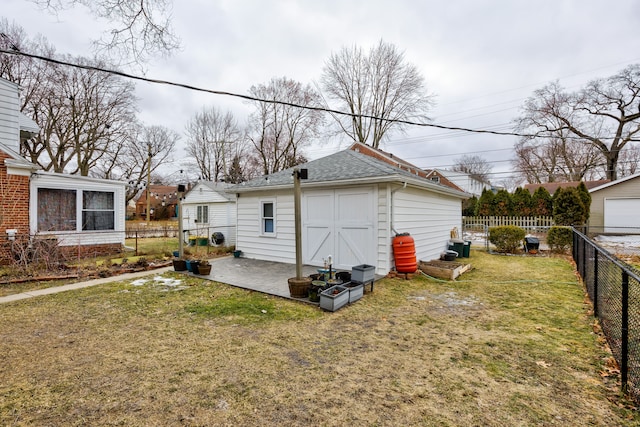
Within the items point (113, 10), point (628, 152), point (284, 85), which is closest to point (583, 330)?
point (113, 10)

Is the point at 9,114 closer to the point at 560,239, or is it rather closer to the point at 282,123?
the point at 560,239

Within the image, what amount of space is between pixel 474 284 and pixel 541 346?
131 inches

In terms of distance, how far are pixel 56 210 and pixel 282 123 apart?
1946 cm

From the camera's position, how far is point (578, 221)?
16109mm

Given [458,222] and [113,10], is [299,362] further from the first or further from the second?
[458,222]

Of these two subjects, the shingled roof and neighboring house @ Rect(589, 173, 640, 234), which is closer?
the shingled roof

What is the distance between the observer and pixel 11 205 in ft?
27.2

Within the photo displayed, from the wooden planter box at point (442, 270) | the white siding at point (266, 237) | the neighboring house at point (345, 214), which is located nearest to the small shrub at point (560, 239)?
the neighboring house at point (345, 214)

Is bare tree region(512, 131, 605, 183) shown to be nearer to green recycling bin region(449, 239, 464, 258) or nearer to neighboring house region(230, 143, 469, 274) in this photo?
green recycling bin region(449, 239, 464, 258)

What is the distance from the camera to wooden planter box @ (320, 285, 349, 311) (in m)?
4.86

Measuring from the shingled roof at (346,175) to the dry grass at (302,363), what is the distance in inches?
117

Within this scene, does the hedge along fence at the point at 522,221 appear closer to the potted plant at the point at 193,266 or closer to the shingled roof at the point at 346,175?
the shingled roof at the point at 346,175

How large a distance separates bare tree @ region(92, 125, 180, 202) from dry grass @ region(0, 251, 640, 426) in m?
23.7

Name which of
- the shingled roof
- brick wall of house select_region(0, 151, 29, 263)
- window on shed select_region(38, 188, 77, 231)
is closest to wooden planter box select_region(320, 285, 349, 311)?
the shingled roof
